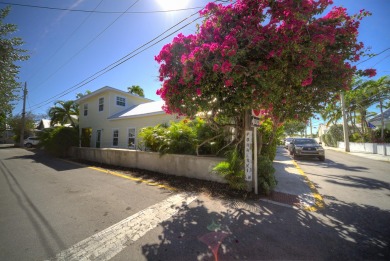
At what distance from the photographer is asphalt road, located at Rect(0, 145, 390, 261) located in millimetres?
2543

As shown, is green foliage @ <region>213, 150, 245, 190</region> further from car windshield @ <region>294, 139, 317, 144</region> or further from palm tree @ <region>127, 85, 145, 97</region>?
palm tree @ <region>127, 85, 145, 97</region>

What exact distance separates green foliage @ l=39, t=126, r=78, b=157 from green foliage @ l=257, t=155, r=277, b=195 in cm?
1610

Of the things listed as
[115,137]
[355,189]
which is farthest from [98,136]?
[355,189]

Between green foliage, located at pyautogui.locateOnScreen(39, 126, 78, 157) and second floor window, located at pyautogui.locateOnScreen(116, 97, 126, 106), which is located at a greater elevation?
second floor window, located at pyautogui.locateOnScreen(116, 97, 126, 106)

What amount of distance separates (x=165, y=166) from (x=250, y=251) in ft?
17.7

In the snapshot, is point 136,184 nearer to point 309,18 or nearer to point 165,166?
point 165,166

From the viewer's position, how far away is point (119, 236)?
2984mm

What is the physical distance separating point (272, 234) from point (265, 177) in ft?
7.49

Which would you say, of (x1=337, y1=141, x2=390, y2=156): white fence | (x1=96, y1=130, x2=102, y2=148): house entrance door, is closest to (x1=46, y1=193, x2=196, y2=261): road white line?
(x1=96, y1=130, x2=102, y2=148): house entrance door

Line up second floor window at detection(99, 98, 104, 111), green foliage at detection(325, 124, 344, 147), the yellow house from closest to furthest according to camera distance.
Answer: the yellow house → second floor window at detection(99, 98, 104, 111) → green foliage at detection(325, 124, 344, 147)

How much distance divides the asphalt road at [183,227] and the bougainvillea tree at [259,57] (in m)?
2.60

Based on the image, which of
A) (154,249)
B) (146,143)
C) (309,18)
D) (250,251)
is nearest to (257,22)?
(309,18)

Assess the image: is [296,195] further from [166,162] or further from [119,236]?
[166,162]

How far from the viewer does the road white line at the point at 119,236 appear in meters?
2.54
